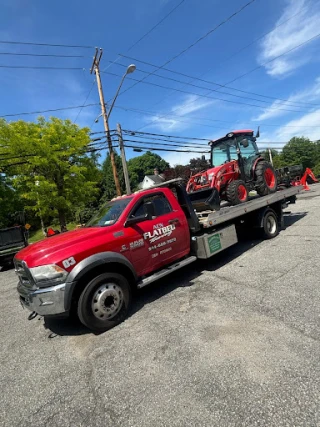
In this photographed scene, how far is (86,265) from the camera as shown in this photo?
3738 millimetres

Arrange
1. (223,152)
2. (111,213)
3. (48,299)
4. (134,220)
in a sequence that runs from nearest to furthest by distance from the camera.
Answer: (48,299) → (134,220) → (111,213) → (223,152)

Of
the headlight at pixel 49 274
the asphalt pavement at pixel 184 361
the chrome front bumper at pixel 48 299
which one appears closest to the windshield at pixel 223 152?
the asphalt pavement at pixel 184 361

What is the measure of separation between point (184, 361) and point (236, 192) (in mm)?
5381

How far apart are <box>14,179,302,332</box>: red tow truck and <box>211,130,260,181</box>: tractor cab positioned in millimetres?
2887

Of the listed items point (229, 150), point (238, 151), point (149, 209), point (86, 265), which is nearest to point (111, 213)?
point (149, 209)

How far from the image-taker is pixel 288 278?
4613 mm

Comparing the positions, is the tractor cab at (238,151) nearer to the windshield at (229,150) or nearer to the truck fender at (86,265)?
the windshield at (229,150)

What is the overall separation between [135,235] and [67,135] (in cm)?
1478

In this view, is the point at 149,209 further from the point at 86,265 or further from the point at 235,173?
the point at 235,173

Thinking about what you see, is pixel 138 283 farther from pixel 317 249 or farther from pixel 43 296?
pixel 317 249

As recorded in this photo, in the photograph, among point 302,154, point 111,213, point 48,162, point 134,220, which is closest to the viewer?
point 134,220

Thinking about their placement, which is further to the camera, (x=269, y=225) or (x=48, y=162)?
(x=48, y=162)

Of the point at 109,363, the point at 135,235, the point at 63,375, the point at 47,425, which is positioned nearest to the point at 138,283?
the point at 135,235

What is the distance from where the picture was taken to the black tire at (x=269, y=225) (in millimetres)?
7320
